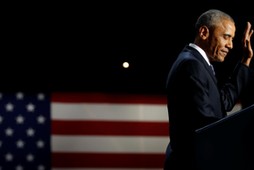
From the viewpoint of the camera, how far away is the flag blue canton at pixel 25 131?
5.21 m

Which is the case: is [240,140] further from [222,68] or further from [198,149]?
[222,68]

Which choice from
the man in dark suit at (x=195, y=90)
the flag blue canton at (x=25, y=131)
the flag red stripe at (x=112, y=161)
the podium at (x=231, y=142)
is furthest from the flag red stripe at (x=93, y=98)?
the podium at (x=231, y=142)

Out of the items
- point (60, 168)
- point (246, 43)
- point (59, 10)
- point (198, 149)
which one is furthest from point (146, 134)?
point (198, 149)

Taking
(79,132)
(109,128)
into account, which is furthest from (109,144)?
(79,132)

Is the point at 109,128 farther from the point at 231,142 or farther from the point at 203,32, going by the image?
the point at 231,142

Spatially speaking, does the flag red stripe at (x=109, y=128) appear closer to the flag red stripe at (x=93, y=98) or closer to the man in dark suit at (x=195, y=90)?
the flag red stripe at (x=93, y=98)

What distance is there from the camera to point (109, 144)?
5.30m

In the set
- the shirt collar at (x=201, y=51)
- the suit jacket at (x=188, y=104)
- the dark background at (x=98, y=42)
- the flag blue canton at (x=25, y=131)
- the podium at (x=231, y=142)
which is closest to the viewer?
the podium at (x=231, y=142)

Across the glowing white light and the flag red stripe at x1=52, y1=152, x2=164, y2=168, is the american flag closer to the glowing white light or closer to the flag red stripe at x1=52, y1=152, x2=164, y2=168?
the flag red stripe at x1=52, y1=152, x2=164, y2=168

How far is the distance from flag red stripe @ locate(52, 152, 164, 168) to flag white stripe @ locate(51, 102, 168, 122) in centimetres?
35

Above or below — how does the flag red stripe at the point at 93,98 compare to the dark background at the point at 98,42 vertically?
below

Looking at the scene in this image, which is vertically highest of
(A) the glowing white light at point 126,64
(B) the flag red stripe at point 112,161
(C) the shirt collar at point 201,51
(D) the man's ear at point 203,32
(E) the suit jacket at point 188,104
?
(A) the glowing white light at point 126,64

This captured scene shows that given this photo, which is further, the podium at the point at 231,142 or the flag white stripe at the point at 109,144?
the flag white stripe at the point at 109,144

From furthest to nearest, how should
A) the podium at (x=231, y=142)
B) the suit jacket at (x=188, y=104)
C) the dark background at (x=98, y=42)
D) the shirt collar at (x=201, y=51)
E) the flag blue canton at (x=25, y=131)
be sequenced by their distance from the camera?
the flag blue canton at (x=25, y=131) < the dark background at (x=98, y=42) < the shirt collar at (x=201, y=51) < the suit jacket at (x=188, y=104) < the podium at (x=231, y=142)
